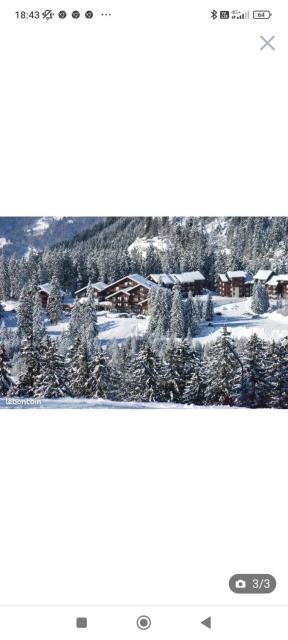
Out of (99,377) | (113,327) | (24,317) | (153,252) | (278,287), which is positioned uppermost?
(153,252)

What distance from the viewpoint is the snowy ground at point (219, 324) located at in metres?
7.03

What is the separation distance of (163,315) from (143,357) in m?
0.52

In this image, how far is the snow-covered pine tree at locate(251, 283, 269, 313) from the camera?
7.18m

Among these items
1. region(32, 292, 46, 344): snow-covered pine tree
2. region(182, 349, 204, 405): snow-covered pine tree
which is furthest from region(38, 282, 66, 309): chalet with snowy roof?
region(182, 349, 204, 405): snow-covered pine tree

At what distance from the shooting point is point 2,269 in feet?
22.9

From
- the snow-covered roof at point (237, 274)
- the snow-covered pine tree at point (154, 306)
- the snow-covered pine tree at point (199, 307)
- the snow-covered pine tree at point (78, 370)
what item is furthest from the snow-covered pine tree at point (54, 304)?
the snow-covered roof at point (237, 274)

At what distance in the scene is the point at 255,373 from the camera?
6922 mm

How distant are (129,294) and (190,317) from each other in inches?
28.5
